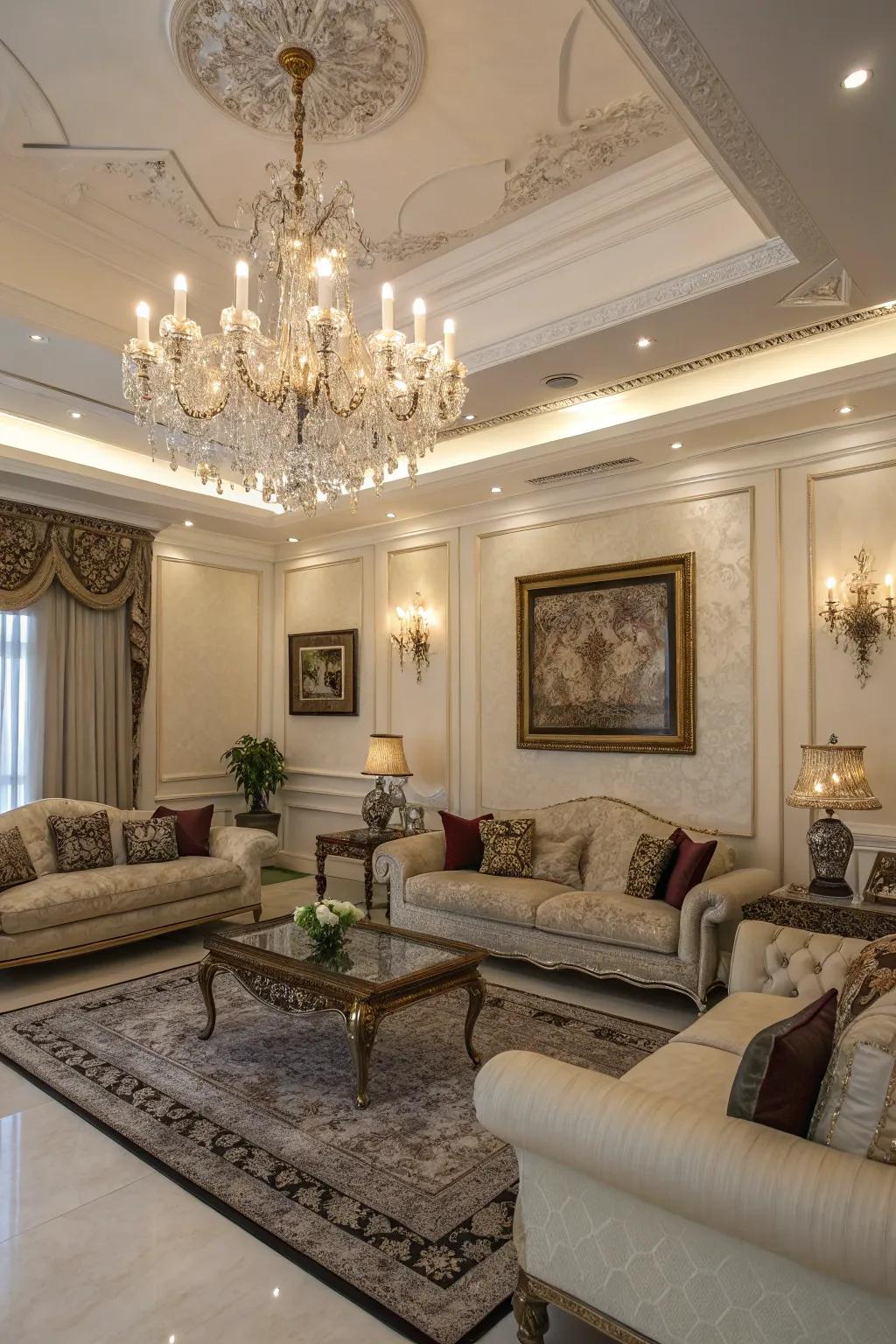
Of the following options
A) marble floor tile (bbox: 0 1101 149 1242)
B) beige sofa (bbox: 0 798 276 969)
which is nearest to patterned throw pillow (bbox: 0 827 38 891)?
beige sofa (bbox: 0 798 276 969)

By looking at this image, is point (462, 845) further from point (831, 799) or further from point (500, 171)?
point (500, 171)

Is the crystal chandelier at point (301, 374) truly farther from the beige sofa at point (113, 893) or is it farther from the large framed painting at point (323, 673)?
the large framed painting at point (323, 673)

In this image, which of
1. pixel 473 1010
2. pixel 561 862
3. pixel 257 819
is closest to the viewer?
pixel 473 1010

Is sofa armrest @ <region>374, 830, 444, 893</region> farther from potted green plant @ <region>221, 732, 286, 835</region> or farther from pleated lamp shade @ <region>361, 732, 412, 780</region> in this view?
potted green plant @ <region>221, 732, 286, 835</region>

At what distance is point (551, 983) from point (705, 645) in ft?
6.79

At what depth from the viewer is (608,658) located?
207 inches

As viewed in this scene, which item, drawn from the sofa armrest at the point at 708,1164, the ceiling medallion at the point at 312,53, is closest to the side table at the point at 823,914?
the sofa armrest at the point at 708,1164

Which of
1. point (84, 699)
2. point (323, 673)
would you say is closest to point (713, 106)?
point (84, 699)

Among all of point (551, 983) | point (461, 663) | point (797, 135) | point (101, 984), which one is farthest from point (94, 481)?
point (797, 135)

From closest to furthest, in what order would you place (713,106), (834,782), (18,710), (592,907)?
(713,106) → (834,782) → (592,907) → (18,710)

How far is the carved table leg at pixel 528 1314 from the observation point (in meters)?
1.85

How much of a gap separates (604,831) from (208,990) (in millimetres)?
2438

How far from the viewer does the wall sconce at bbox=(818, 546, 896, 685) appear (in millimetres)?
4176

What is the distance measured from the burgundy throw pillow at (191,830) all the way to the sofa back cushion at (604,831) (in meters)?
2.16
